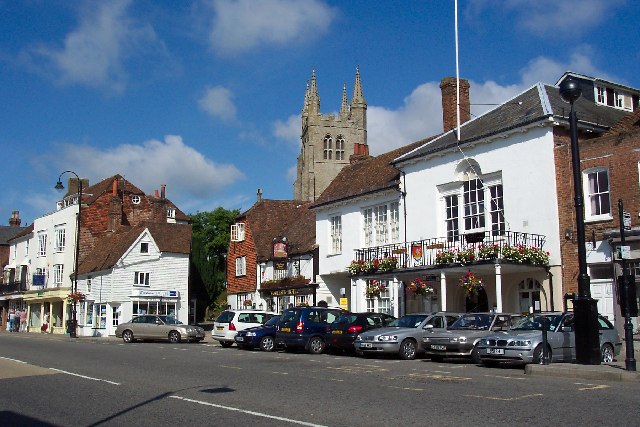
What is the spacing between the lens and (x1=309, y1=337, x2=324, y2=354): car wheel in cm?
2434

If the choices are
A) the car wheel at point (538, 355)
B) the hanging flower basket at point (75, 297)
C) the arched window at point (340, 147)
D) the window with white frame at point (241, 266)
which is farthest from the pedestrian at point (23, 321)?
the arched window at point (340, 147)

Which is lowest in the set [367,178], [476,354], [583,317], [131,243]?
[476,354]

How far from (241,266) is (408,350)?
24.7 metres

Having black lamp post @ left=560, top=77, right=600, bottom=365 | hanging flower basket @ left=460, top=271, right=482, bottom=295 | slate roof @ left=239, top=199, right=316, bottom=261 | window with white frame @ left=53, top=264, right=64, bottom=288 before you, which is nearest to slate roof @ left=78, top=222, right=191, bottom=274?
window with white frame @ left=53, top=264, right=64, bottom=288

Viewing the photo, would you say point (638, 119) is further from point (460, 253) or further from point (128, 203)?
point (128, 203)

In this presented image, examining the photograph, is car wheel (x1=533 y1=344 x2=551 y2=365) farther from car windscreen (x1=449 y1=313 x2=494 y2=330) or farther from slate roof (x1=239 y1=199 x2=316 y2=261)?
slate roof (x1=239 y1=199 x2=316 y2=261)

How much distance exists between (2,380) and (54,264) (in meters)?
42.4

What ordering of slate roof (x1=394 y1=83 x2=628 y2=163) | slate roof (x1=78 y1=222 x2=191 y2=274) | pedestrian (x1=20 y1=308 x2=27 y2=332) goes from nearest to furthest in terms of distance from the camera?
slate roof (x1=394 y1=83 x2=628 y2=163)
slate roof (x1=78 y1=222 x2=191 y2=274)
pedestrian (x1=20 y1=308 x2=27 y2=332)

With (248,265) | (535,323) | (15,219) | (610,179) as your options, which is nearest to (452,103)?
(610,179)

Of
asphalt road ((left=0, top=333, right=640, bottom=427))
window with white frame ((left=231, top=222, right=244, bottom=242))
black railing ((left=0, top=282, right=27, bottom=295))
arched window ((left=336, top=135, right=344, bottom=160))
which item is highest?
arched window ((left=336, top=135, right=344, bottom=160))

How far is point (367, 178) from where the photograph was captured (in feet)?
110

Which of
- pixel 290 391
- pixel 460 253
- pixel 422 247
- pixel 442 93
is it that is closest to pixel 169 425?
pixel 290 391

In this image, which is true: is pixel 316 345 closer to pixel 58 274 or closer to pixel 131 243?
pixel 131 243

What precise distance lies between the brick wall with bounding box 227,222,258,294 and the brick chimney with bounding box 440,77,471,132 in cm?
1582
